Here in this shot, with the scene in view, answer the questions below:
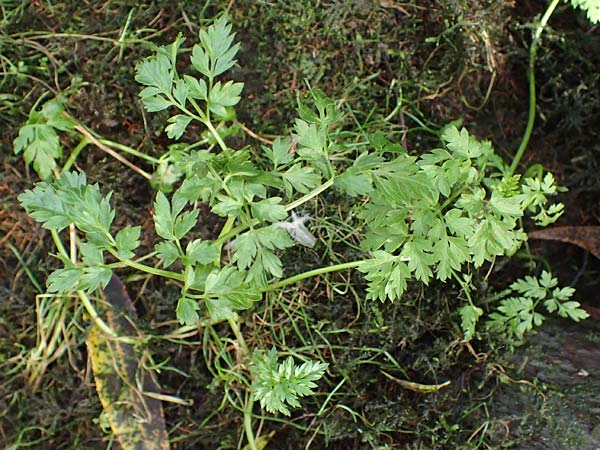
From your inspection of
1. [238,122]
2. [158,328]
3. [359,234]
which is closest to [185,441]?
[158,328]

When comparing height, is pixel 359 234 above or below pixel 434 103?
below

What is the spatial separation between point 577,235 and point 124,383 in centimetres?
169

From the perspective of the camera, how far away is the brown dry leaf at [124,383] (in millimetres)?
2357

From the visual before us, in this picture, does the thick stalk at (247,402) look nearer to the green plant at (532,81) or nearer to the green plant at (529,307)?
the green plant at (529,307)

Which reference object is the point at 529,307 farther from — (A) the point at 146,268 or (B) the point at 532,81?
(A) the point at 146,268

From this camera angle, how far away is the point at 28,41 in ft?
7.91

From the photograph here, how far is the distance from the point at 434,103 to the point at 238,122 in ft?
2.32

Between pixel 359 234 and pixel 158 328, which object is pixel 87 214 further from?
pixel 359 234

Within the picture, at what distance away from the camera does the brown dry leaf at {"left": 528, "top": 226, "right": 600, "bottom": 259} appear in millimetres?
2373

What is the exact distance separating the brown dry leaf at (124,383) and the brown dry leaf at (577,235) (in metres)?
1.46

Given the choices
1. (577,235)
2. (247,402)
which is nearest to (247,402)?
(247,402)

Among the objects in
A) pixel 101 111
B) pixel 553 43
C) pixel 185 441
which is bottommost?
pixel 185 441

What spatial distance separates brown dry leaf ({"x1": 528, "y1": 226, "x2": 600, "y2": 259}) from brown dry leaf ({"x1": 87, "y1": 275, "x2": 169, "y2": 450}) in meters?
1.46

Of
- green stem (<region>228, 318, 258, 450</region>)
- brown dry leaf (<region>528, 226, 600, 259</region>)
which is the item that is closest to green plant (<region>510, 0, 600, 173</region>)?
brown dry leaf (<region>528, 226, 600, 259</region>)
